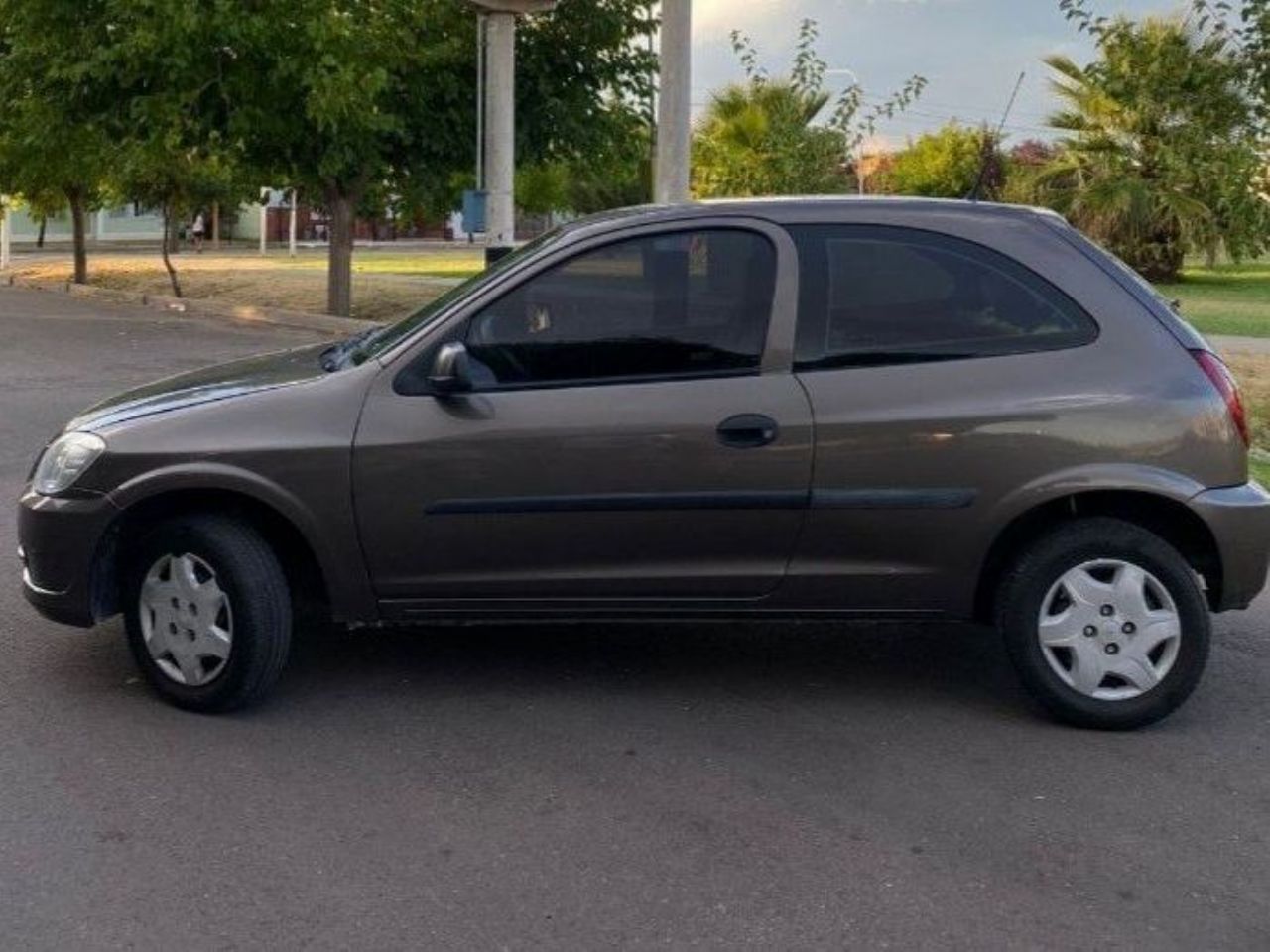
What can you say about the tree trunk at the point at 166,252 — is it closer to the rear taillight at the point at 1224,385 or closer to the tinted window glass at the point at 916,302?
the tinted window glass at the point at 916,302

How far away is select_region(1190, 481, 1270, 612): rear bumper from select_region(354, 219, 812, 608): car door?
53.7 inches

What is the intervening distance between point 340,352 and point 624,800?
2.14m

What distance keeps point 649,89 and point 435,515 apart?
17266mm

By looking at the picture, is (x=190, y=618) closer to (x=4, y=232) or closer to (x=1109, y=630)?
(x=1109, y=630)

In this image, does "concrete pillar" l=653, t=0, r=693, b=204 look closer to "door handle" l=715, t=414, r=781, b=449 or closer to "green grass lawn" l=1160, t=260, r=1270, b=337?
"green grass lawn" l=1160, t=260, r=1270, b=337

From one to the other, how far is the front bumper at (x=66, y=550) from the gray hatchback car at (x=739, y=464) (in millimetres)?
10

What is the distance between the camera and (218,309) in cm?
2388

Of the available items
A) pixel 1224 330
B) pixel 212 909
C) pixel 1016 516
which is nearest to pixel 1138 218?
pixel 1224 330

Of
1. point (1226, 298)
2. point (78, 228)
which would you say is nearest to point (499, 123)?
point (1226, 298)

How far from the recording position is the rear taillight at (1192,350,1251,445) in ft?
16.3

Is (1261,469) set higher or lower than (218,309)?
lower

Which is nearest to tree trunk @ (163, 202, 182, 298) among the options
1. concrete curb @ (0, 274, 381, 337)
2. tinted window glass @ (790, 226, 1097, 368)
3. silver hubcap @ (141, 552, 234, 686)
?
concrete curb @ (0, 274, 381, 337)

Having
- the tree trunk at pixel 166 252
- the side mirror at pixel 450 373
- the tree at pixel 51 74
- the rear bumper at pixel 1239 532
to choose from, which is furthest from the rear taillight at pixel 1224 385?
the tree trunk at pixel 166 252

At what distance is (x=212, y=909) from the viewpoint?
12.3ft
